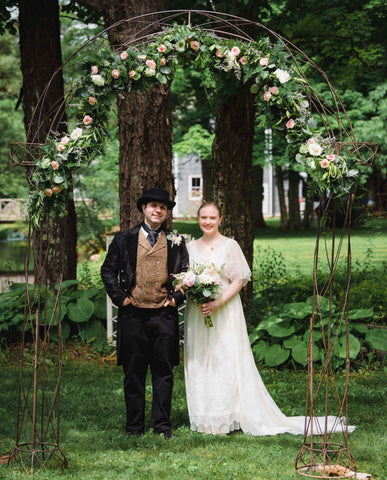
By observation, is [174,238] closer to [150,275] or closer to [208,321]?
[150,275]

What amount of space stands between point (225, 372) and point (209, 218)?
1285 mm

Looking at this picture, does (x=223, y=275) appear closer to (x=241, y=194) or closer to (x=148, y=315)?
(x=148, y=315)

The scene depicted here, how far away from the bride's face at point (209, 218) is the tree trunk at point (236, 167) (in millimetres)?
3936

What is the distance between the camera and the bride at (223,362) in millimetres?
5574

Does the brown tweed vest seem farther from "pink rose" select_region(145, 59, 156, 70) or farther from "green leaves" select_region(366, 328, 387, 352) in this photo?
"green leaves" select_region(366, 328, 387, 352)

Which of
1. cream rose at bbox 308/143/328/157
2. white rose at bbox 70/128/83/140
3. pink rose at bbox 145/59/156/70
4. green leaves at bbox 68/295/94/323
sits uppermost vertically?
pink rose at bbox 145/59/156/70

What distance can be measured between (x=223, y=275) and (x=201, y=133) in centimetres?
1717

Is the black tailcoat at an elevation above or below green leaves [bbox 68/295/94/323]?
above

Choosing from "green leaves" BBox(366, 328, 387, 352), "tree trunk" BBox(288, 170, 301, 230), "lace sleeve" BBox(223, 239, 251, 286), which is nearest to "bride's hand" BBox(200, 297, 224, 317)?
"lace sleeve" BBox(223, 239, 251, 286)

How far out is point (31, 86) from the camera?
10141 millimetres

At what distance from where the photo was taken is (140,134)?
311 inches

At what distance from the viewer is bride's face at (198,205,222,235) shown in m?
5.60

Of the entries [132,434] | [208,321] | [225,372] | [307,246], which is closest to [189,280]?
[208,321]

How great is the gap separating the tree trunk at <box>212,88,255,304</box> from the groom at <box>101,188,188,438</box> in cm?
407
